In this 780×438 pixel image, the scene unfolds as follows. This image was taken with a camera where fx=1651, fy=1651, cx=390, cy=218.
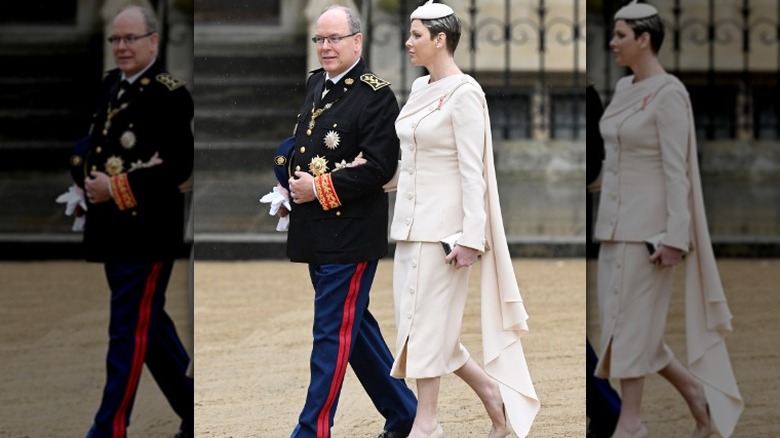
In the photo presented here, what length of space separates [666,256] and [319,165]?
4.88ft

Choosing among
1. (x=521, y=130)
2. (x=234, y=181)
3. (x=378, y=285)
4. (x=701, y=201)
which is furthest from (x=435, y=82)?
(x=521, y=130)

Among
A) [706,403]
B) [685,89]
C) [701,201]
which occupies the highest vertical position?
[685,89]

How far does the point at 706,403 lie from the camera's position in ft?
11.5

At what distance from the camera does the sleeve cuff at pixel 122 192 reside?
3.47 meters

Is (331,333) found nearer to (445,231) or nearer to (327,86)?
(445,231)

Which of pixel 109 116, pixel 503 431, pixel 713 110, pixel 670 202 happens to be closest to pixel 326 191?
pixel 503 431

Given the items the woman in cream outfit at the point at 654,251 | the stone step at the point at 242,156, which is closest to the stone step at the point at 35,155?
the woman in cream outfit at the point at 654,251

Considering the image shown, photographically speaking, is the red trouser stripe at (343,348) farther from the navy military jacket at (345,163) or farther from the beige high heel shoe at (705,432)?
the beige high heel shoe at (705,432)

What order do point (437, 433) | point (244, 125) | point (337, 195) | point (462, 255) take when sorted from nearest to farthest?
point (462, 255) < point (337, 195) < point (437, 433) < point (244, 125)

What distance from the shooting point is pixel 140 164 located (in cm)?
352

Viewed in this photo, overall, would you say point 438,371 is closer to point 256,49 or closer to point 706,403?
point 706,403

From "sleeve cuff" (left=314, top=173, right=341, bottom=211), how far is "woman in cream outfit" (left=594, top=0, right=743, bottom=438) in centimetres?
128

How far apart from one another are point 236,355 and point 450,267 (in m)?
2.53

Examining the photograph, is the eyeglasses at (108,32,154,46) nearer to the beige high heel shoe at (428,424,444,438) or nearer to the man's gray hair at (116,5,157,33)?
the man's gray hair at (116,5,157,33)
